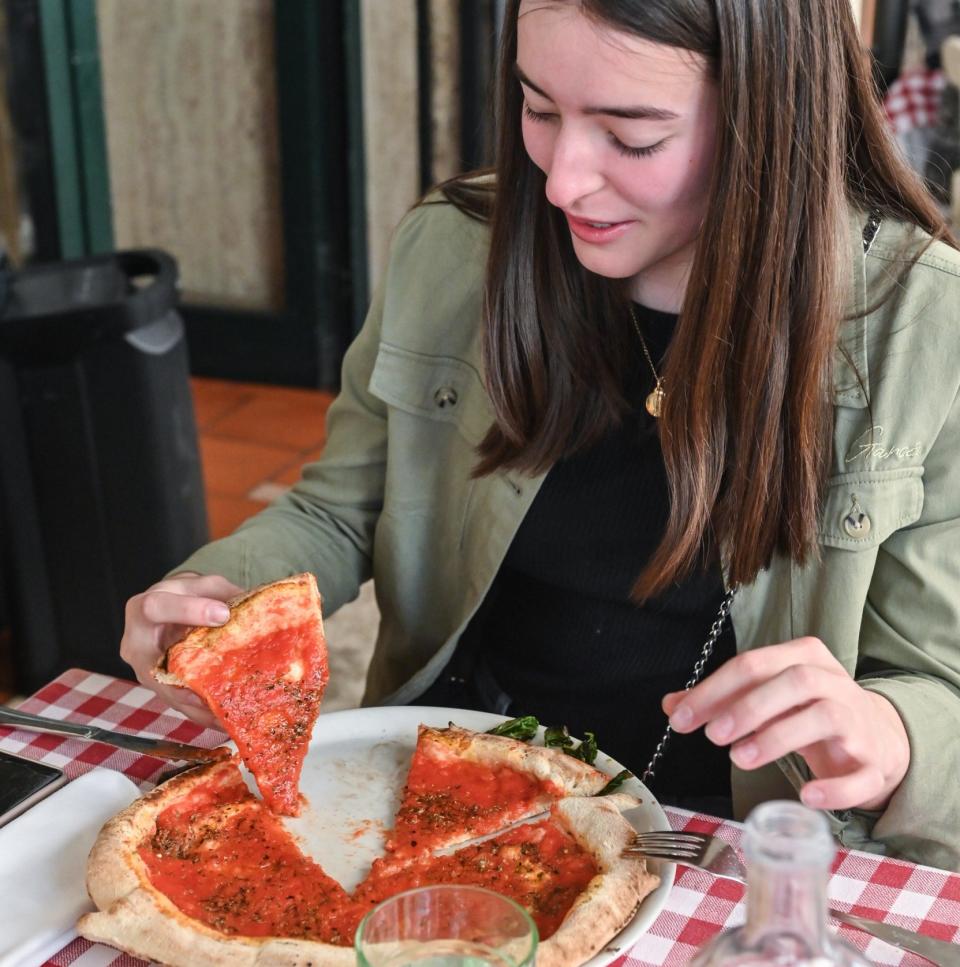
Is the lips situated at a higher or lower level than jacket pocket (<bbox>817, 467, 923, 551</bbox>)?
higher

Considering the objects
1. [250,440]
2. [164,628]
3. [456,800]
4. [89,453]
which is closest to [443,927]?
[456,800]

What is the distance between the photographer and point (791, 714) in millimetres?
1037

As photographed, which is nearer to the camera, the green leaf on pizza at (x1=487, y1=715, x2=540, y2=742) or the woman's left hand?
the woman's left hand

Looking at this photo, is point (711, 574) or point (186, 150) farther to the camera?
point (186, 150)

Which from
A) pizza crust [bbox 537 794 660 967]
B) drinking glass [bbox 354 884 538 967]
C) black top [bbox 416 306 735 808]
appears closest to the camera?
drinking glass [bbox 354 884 538 967]

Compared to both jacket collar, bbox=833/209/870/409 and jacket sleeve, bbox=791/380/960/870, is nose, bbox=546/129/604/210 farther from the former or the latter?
jacket sleeve, bbox=791/380/960/870

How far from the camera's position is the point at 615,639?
1.49 m

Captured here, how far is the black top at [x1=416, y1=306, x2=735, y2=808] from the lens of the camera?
4.78 ft

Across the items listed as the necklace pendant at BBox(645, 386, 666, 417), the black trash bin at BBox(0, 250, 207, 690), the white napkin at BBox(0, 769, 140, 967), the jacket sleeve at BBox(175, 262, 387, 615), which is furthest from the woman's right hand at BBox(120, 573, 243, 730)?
the black trash bin at BBox(0, 250, 207, 690)

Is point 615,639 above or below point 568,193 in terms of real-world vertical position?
below

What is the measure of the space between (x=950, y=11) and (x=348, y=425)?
3759mm

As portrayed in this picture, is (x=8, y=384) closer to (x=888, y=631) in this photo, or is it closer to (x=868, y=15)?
(x=888, y=631)

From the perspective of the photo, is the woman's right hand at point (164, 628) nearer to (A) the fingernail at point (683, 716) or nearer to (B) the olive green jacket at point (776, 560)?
(B) the olive green jacket at point (776, 560)

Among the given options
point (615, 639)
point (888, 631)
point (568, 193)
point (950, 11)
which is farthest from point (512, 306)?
point (950, 11)
